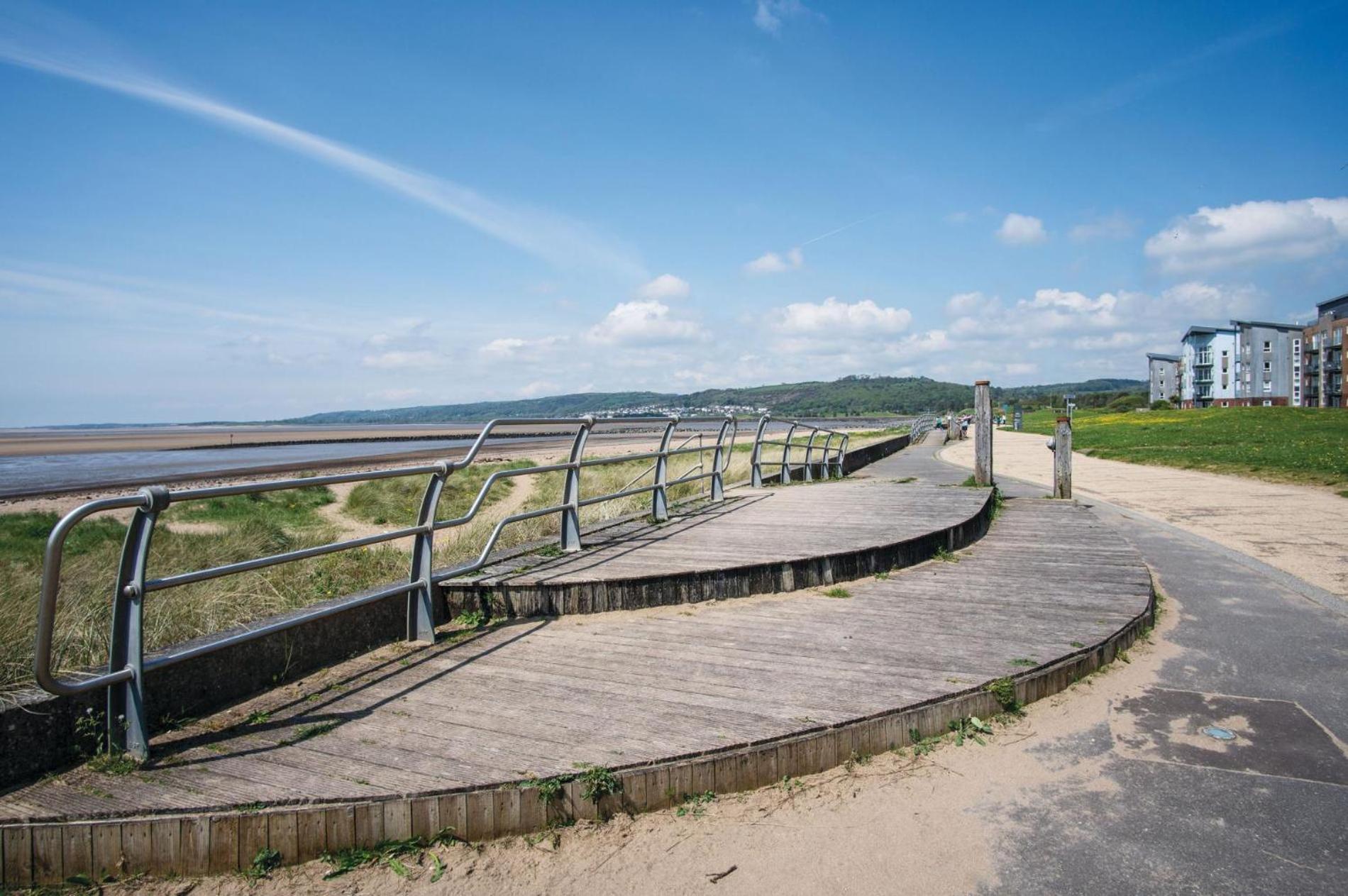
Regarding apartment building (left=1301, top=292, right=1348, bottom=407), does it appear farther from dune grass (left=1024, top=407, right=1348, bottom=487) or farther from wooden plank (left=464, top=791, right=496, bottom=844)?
wooden plank (left=464, top=791, right=496, bottom=844)

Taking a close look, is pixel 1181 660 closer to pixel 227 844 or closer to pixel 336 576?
pixel 227 844

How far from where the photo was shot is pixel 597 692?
3.36m

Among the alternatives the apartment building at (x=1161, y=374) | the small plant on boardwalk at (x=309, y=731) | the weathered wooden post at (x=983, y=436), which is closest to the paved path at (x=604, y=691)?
the small plant on boardwalk at (x=309, y=731)

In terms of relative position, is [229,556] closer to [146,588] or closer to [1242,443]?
[146,588]

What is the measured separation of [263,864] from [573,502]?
345 centimetres

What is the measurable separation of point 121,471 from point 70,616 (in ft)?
117

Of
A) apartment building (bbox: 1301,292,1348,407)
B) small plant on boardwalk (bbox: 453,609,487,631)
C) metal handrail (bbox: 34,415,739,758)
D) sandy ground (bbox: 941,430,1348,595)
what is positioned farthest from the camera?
apartment building (bbox: 1301,292,1348,407)

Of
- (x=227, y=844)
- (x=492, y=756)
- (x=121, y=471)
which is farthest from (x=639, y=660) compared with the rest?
(x=121, y=471)

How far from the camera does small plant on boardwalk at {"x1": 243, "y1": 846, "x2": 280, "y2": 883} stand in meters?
2.39

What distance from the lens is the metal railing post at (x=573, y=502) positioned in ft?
18.5

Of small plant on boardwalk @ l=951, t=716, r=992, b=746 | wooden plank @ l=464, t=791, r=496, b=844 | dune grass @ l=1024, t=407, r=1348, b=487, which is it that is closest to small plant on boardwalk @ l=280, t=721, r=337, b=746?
wooden plank @ l=464, t=791, r=496, b=844

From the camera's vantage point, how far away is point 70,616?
427 cm

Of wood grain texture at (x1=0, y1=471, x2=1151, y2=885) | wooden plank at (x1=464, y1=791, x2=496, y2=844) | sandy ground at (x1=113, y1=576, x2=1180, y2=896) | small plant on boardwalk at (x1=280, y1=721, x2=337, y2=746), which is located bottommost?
sandy ground at (x1=113, y1=576, x2=1180, y2=896)

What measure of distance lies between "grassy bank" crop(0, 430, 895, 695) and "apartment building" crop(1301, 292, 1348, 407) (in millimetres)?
77571
